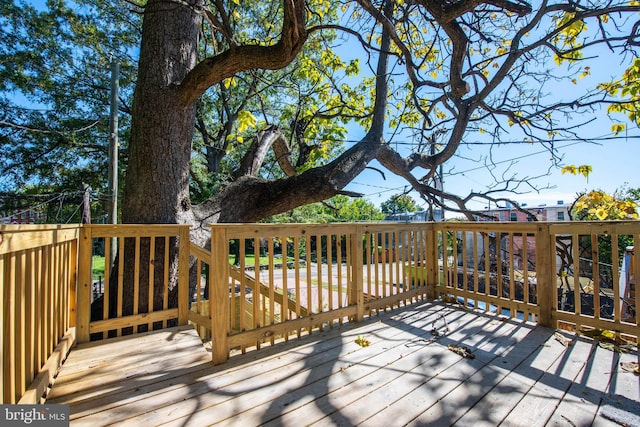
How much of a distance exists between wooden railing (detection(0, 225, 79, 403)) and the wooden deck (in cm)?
20

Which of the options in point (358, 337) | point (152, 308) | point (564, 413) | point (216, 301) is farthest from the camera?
point (152, 308)

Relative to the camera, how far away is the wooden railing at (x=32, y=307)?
4.08 ft

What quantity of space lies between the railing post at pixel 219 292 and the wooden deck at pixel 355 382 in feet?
0.41

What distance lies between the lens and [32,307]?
1.56m

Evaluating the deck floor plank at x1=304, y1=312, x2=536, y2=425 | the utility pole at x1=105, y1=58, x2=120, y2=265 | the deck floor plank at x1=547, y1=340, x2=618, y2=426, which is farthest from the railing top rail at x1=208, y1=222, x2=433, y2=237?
the utility pole at x1=105, y1=58, x2=120, y2=265

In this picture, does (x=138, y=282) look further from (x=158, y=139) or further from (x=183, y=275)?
(x=158, y=139)

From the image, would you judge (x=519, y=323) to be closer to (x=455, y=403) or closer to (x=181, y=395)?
(x=455, y=403)

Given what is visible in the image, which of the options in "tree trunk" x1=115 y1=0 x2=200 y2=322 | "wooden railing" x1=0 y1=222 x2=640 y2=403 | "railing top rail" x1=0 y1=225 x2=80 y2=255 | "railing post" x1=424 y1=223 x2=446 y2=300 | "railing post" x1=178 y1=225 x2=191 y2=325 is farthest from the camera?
"railing post" x1=424 y1=223 x2=446 y2=300

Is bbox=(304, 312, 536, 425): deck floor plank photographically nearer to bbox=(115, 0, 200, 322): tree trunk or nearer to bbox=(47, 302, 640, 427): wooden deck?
bbox=(47, 302, 640, 427): wooden deck

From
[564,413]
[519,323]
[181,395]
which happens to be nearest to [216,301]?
[181,395]

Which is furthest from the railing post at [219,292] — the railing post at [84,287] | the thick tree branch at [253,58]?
the thick tree branch at [253,58]

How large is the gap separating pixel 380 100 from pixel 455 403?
4127 millimetres

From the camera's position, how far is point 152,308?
9.34 feet

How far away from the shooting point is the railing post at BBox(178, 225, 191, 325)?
9.47ft
